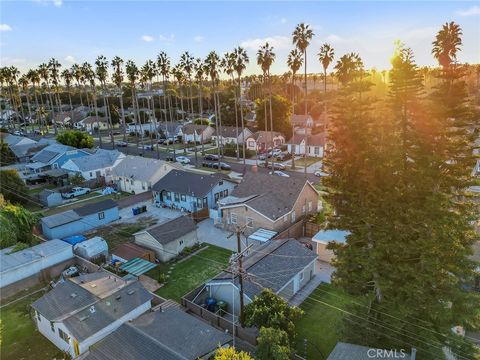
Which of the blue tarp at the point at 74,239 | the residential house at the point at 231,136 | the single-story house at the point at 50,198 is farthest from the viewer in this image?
the residential house at the point at 231,136

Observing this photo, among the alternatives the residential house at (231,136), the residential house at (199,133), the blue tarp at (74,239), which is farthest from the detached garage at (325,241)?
the residential house at (199,133)

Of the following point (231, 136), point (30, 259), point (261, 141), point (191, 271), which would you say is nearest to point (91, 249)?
point (30, 259)

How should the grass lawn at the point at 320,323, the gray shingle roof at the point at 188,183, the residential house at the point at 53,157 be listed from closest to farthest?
the grass lawn at the point at 320,323 < the gray shingle roof at the point at 188,183 < the residential house at the point at 53,157

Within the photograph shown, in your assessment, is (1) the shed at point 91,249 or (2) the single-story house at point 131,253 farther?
(1) the shed at point 91,249

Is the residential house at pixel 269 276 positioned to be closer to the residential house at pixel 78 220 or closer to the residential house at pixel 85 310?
the residential house at pixel 85 310

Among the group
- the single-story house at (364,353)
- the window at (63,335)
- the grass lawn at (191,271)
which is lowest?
the grass lawn at (191,271)

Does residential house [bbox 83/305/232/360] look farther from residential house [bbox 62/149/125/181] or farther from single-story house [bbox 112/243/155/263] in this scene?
residential house [bbox 62/149/125/181]

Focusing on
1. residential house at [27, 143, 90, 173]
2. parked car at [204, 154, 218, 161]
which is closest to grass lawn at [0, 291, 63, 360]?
residential house at [27, 143, 90, 173]

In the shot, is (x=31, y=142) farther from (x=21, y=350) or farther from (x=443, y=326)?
(x=443, y=326)
